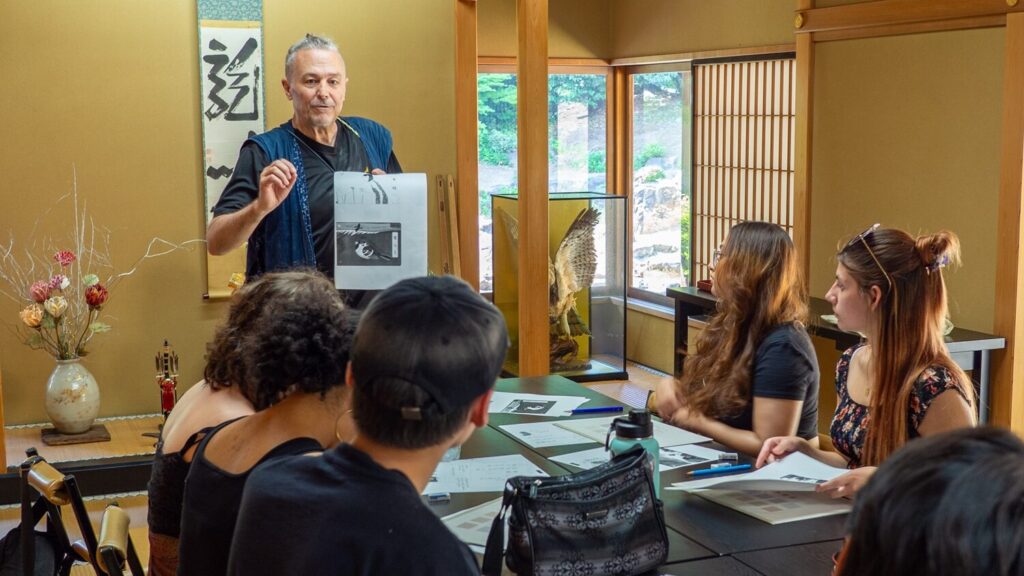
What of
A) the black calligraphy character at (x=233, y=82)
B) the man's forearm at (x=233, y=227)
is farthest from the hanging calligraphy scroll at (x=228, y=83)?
the man's forearm at (x=233, y=227)

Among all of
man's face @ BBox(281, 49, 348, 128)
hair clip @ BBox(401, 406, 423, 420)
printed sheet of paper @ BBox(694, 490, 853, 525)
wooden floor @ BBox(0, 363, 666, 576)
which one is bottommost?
wooden floor @ BBox(0, 363, 666, 576)

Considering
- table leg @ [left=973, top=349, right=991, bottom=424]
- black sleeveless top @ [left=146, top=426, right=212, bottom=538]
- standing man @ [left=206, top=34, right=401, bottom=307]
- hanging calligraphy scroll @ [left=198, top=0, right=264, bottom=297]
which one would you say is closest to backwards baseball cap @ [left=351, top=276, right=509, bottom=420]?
black sleeveless top @ [left=146, top=426, right=212, bottom=538]

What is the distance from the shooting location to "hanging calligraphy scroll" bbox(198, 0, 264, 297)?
5.28m

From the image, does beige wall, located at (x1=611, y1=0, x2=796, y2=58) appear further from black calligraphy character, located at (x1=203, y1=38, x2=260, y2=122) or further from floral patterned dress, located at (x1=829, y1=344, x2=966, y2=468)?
floral patterned dress, located at (x1=829, y1=344, x2=966, y2=468)

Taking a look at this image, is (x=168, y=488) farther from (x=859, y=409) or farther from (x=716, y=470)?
(x=859, y=409)

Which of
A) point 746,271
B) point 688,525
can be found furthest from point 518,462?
point 746,271

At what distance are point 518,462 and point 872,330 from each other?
0.85 meters

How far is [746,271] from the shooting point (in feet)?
9.28

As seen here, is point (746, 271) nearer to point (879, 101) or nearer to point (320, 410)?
point (320, 410)

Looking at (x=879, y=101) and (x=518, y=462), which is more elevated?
(x=879, y=101)

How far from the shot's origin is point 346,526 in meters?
1.30

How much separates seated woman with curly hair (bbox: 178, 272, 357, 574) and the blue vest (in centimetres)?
142

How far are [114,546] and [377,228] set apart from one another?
65.0 inches

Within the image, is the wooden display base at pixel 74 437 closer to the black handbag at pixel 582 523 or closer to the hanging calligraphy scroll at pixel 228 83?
the hanging calligraphy scroll at pixel 228 83
